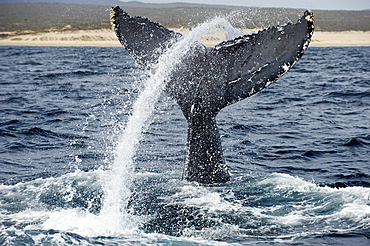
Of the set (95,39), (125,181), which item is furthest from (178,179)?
(95,39)

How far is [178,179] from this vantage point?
7.47 metres

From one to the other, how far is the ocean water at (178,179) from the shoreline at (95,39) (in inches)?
2280

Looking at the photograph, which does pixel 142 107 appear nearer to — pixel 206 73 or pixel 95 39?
pixel 206 73

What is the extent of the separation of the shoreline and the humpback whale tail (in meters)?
63.9

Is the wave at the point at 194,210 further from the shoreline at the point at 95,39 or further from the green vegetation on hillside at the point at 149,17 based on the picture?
the green vegetation on hillside at the point at 149,17

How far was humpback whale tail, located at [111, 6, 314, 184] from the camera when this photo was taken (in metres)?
5.99

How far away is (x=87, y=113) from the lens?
45.1 feet

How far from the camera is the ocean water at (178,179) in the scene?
19.0ft

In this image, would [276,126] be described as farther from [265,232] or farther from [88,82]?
[88,82]

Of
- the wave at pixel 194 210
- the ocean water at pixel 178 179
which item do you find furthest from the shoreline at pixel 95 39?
the wave at pixel 194 210

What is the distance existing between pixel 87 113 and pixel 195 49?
24.9ft

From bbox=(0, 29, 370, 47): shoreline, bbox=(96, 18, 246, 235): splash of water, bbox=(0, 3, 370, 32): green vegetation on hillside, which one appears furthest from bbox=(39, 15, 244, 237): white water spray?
bbox=(0, 3, 370, 32): green vegetation on hillside

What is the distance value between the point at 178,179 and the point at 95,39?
73.9 metres

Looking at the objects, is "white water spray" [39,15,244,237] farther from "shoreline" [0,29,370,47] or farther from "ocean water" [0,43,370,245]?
"shoreline" [0,29,370,47]
